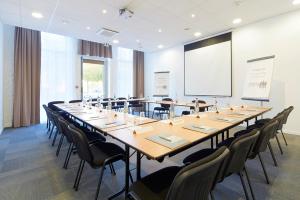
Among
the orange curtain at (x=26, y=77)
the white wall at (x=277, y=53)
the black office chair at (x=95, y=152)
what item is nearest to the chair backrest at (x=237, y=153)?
the black office chair at (x=95, y=152)

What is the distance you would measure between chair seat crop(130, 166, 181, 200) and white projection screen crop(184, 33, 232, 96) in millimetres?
4787

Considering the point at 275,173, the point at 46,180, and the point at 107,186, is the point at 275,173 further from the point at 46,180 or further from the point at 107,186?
the point at 46,180

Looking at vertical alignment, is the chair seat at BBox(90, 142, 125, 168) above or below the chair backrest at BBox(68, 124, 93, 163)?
below

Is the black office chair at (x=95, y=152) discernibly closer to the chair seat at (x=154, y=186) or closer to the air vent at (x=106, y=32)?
the chair seat at (x=154, y=186)

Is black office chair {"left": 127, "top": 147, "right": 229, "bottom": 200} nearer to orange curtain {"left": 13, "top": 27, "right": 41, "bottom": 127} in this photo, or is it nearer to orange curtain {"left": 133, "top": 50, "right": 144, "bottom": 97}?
orange curtain {"left": 13, "top": 27, "right": 41, "bottom": 127}

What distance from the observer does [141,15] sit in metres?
4.31

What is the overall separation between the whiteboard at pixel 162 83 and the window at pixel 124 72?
1.43m

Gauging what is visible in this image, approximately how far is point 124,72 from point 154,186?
7.31m

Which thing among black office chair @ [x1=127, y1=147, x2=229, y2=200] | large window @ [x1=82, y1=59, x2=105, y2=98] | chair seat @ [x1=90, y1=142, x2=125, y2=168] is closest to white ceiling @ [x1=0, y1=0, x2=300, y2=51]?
large window @ [x1=82, y1=59, x2=105, y2=98]

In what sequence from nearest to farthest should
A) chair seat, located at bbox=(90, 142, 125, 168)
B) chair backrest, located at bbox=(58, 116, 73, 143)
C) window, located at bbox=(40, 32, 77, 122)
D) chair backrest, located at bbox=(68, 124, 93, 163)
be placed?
→ chair backrest, located at bbox=(68, 124, 93, 163)
chair seat, located at bbox=(90, 142, 125, 168)
chair backrest, located at bbox=(58, 116, 73, 143)
window, located at bbox=(40, 32, 77, 122)

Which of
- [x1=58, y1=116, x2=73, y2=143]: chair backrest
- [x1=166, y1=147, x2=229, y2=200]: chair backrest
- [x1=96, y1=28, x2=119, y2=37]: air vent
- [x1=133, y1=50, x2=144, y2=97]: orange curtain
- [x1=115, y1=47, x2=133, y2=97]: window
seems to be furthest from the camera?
[x1=133, y1=50, x2=144, y2=97]: orange curtain

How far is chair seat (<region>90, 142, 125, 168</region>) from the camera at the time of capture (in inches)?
69.3

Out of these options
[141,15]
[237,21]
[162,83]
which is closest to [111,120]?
[141,15]

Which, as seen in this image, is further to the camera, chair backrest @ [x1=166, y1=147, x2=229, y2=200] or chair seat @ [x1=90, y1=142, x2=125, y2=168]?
chair seat @ [x1=90, y1=142, x2=125, y2=168]
